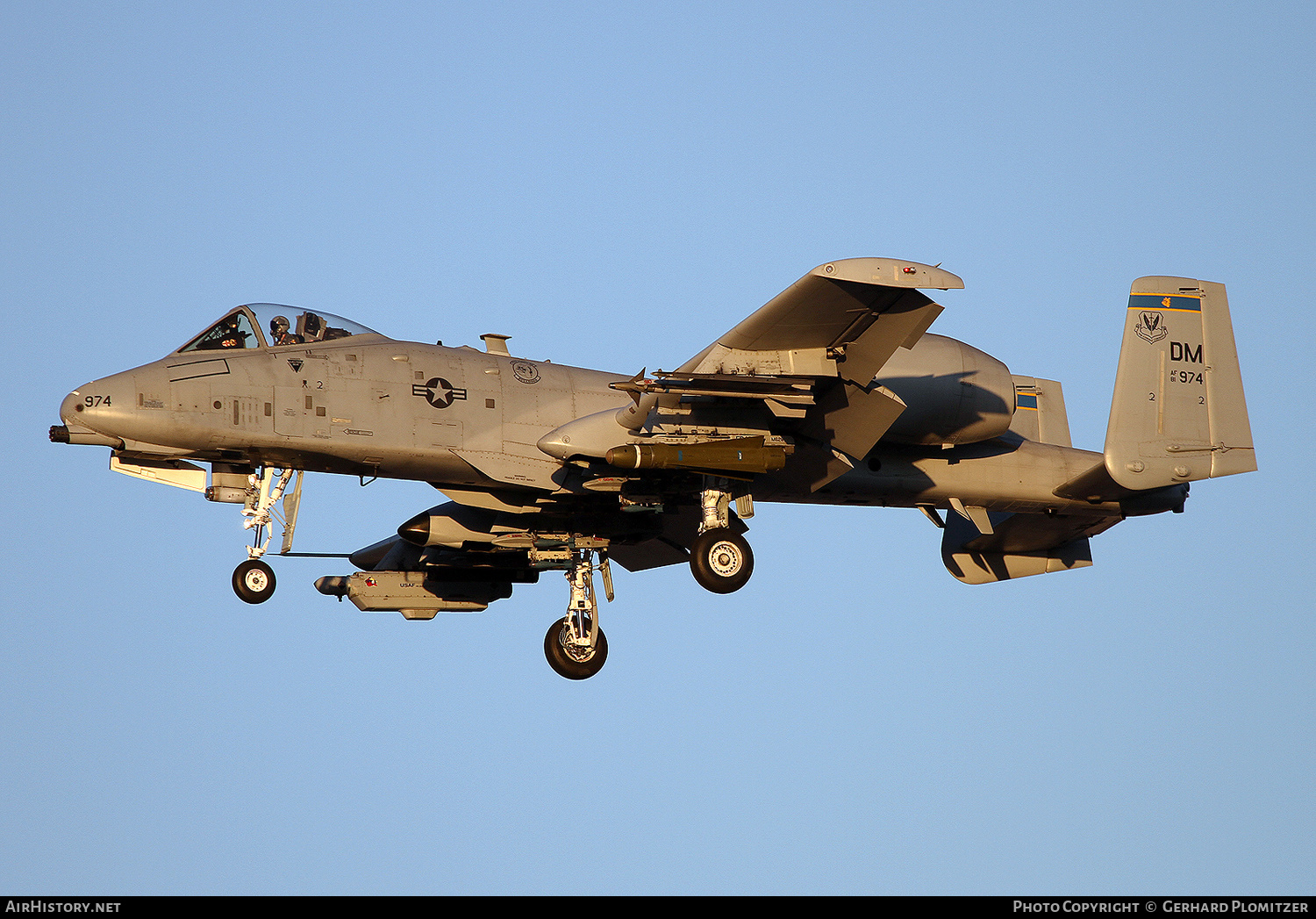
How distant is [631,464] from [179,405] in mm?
5889

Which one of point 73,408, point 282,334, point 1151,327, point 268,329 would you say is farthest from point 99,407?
point 1151,327

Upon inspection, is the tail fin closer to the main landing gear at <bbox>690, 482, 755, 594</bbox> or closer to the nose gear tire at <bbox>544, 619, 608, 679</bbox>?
the main landing gear at <bbox>690, 482, 755, 594</bbox>

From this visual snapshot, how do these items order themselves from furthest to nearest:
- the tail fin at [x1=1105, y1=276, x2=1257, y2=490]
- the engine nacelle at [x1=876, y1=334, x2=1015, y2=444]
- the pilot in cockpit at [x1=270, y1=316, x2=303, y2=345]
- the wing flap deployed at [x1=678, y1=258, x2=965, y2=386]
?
the tail fin at [x1=1105, y1=276, x2=1257, y2=490]
the engine nacelle at [x1=876, y1=334, x2=1015, y2=444]
the pilot in cockpit at [x1=270, y1=316, x2=303, y2=345]
the wing flap deployed at [x1=678, y1=258, x2=965, y2=386]

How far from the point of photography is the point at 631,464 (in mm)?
19531

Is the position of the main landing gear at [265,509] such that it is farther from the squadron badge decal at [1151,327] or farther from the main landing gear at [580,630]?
the squadron badge decal at [1151,327]

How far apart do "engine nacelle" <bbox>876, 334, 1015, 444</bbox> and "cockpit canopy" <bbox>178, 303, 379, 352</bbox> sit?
759 centimetres

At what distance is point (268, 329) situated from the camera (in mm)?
20953

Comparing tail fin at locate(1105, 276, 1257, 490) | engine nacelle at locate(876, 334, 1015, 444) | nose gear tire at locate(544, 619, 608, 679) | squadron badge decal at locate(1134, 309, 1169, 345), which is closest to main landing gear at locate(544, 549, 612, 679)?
nose gear tire at locate(544, 619, 608, 679)

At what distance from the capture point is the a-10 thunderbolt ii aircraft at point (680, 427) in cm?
1959

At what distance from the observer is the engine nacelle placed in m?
21.3

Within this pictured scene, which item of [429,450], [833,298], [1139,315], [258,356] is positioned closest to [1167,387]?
[1139,315]

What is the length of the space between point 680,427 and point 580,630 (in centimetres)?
494

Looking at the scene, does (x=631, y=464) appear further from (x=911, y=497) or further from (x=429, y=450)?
(x=911, y=497)

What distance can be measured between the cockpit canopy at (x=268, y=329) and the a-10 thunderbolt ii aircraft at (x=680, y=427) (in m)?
0.03
